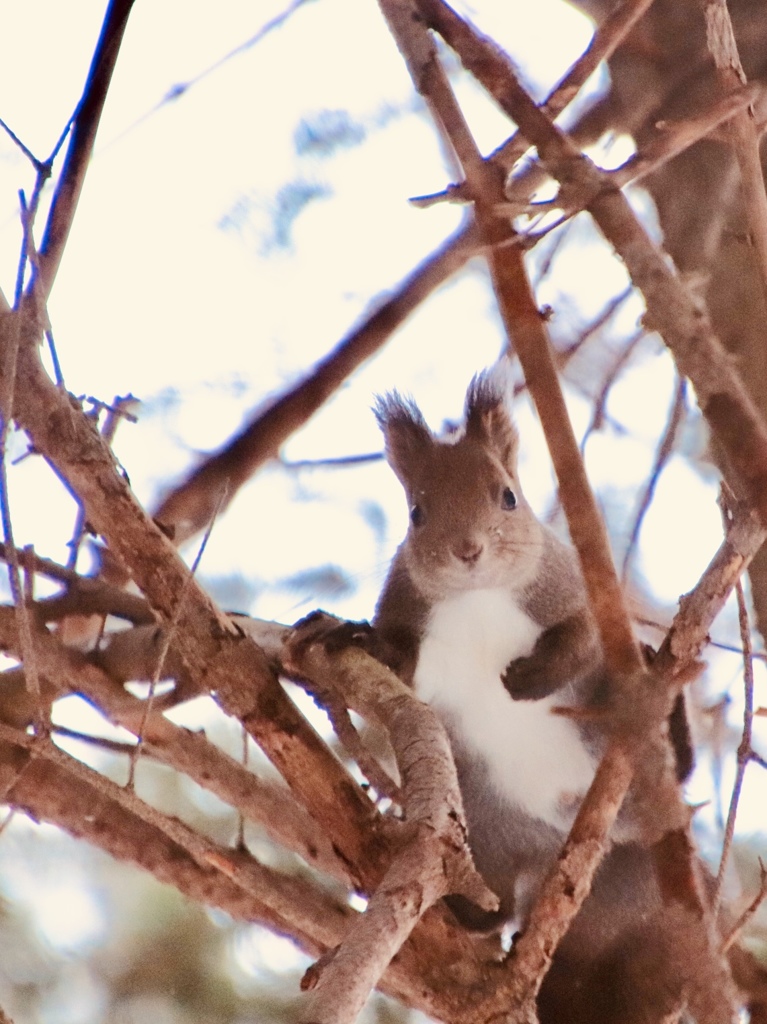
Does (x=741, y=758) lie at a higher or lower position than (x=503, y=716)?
lower

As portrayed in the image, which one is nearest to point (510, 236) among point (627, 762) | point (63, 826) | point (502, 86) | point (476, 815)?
point (502, 86)

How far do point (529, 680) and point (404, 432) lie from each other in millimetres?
437

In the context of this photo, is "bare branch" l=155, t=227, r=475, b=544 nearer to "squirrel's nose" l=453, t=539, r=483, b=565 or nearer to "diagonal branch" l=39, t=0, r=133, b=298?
"squirrel's nose" l=453, t=539, r=483, b=565

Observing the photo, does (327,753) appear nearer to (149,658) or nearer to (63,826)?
(149,658)

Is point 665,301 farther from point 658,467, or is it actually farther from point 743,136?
point 658,467

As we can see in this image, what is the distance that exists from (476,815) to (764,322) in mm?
792

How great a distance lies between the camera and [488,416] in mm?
1896

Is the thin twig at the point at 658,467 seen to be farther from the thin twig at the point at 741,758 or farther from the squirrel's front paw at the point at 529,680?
the thin twig at the point at 741,758

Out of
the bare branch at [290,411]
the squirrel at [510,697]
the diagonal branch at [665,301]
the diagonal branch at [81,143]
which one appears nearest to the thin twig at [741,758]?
the diagonal branch at [665,301]

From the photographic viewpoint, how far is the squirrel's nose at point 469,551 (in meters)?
1.71

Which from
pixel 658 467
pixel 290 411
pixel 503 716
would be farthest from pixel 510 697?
pixel 290 411

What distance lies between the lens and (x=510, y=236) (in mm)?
1139

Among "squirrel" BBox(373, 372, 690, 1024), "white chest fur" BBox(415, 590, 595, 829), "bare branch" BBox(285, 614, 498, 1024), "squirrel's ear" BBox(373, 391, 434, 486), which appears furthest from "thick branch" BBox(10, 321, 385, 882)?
"squirrel's ear" BBox(373, 391, 434, 486)

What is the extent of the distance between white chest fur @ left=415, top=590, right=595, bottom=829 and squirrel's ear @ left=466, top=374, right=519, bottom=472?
9.6 inches
